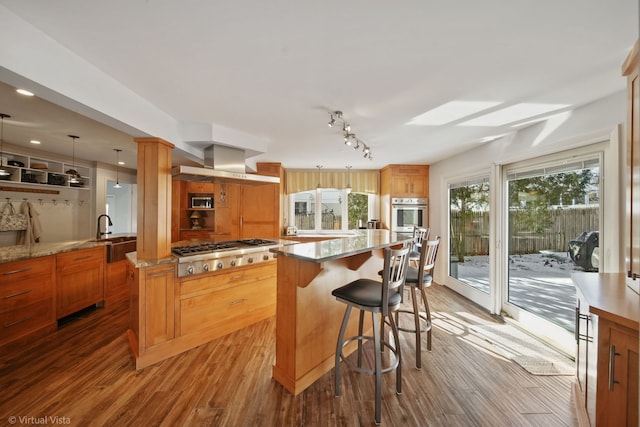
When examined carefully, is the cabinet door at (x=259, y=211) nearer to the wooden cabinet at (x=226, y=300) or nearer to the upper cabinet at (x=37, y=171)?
the wooden cabinet at (x=226, y=300)

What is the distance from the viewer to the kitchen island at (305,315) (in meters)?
1.86

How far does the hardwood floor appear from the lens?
64.4 inches

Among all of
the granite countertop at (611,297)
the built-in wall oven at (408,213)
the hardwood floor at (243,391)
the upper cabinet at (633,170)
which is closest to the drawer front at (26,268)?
the hardwood floor at (243,391)

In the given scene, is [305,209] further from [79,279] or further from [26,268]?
[26,268]

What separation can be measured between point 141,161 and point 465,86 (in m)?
3.03

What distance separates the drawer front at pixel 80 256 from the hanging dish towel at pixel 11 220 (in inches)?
63.1

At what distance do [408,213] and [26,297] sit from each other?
18.2ft

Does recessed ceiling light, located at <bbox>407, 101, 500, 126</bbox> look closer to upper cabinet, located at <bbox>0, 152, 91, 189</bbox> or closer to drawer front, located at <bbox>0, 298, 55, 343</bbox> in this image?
drawer front, located at <bbox>0, 298, 55, 343</bbox>

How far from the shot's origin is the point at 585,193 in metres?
2.37

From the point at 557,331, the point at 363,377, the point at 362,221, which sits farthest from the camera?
the point at 362,221

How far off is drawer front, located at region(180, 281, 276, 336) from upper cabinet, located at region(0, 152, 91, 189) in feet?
10.5

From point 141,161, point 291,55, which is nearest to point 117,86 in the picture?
point 141,161

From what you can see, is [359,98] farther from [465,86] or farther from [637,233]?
[637,233]

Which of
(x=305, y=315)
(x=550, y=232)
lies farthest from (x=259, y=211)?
(x=550, y=232)
